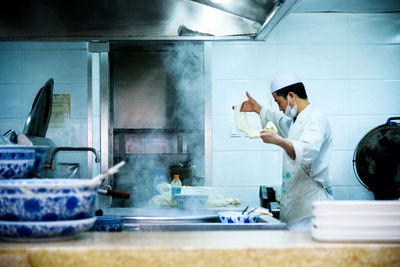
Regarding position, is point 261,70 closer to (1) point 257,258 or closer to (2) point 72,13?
(2) point 72,13

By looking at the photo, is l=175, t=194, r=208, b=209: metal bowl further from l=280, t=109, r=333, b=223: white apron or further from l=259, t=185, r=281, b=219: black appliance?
l=259, t=185, r=281, b=219: black appliance

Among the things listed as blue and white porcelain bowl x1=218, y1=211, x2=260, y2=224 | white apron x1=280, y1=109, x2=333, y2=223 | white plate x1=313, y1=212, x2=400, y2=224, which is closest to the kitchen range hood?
white apron x1=280, y1=109, x2=333, y2=223

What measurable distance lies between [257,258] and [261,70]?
290cm

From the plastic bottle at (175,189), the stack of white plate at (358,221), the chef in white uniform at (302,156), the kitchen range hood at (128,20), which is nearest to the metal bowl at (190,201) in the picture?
the plastic bottle at (175,189)

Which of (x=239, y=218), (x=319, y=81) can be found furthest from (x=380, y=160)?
(x=239, y=218)

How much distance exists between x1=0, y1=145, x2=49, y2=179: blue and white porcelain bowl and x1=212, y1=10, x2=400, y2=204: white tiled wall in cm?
256

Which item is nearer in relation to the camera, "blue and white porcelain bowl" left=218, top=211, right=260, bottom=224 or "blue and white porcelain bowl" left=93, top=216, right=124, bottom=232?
"blue and white porcelain bowl" left=93, top=216, right=124, bottom=232

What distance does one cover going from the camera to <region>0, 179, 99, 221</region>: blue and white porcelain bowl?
37.8 inches

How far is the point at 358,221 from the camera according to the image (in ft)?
3.40

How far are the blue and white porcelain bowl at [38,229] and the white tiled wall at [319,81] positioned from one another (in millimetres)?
2697

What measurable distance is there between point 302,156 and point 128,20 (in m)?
1.29

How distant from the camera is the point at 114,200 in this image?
11.7 ft

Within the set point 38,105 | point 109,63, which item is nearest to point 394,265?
point 38,105

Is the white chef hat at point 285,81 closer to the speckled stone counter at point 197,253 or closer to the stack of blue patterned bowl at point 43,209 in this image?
the speckled stone counter at point 197,253
